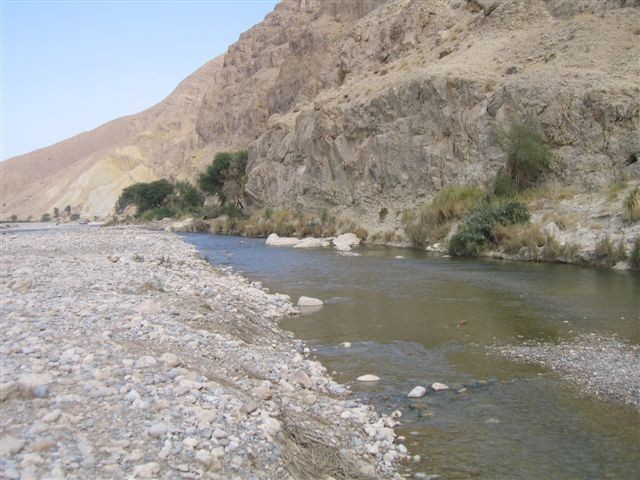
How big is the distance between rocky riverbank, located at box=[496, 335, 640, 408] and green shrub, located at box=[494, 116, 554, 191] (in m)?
17.8

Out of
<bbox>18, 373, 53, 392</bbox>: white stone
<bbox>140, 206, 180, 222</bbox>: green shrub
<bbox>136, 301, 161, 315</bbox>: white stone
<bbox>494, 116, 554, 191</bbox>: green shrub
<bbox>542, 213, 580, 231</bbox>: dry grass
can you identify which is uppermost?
<bbox>494, 116, 554, 191</bbox>: green shrub

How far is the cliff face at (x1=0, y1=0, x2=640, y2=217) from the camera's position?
25.7 meters

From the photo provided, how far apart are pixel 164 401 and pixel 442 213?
Result: 2305cm

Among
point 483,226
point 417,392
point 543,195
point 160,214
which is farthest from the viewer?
point 160,214

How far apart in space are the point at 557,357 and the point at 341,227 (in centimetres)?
2632

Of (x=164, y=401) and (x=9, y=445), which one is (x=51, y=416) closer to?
(x=9, y=445)

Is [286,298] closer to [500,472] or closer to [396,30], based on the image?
[500,472]

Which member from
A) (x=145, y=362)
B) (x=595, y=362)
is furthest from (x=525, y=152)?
(x=145, y=362)

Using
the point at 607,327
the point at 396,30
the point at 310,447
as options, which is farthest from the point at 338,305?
the point at 396,30

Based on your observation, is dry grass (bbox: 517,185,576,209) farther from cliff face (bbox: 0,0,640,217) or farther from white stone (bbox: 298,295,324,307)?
white stone (bbox: 298,295,324,307)

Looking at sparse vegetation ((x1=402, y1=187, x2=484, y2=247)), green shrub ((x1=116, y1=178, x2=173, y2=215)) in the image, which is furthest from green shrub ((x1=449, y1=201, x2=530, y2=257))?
green shrub ((x1=116, y1=178, x2=173, y2=215))

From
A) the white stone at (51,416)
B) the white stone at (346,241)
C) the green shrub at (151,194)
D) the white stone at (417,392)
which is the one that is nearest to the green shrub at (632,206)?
the white stone at (346,241)

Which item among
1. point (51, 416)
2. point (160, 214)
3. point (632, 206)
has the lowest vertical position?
point (160, 214)

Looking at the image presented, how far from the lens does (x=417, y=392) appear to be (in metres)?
7.02
